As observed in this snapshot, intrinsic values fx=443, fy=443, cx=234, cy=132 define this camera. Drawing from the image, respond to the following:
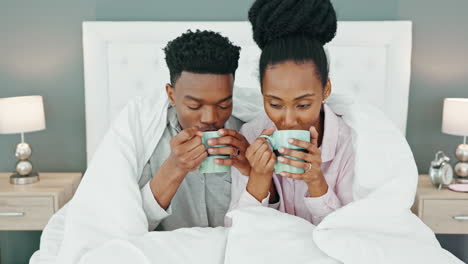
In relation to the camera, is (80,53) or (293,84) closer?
(293,84)

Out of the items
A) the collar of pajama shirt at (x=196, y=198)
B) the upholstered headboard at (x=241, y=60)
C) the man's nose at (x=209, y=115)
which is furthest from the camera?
the upholstered headboard at (x=241, y=60)

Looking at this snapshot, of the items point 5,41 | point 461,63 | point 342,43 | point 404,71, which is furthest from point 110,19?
point 461,63

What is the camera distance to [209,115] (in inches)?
46.8

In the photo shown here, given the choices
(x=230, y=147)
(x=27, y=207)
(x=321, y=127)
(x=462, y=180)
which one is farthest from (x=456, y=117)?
(x=27, y=207)

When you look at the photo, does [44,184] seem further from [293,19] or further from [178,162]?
[293,19]

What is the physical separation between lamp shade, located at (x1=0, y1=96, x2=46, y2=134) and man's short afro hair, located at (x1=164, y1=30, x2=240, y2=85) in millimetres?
1215

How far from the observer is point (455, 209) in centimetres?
206

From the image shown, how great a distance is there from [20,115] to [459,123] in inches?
85.4

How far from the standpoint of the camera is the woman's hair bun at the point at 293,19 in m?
1.10

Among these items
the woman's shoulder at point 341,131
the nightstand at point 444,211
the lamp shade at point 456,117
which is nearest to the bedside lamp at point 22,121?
the woman's shoulder at point 341,131

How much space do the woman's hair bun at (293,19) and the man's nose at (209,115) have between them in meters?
0.23

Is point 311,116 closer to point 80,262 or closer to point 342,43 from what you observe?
point 80,262

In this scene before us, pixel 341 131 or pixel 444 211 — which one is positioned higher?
pixel 341 131

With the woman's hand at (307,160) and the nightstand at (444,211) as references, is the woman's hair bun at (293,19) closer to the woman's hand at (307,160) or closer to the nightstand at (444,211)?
the woman's hand at (307,160)
